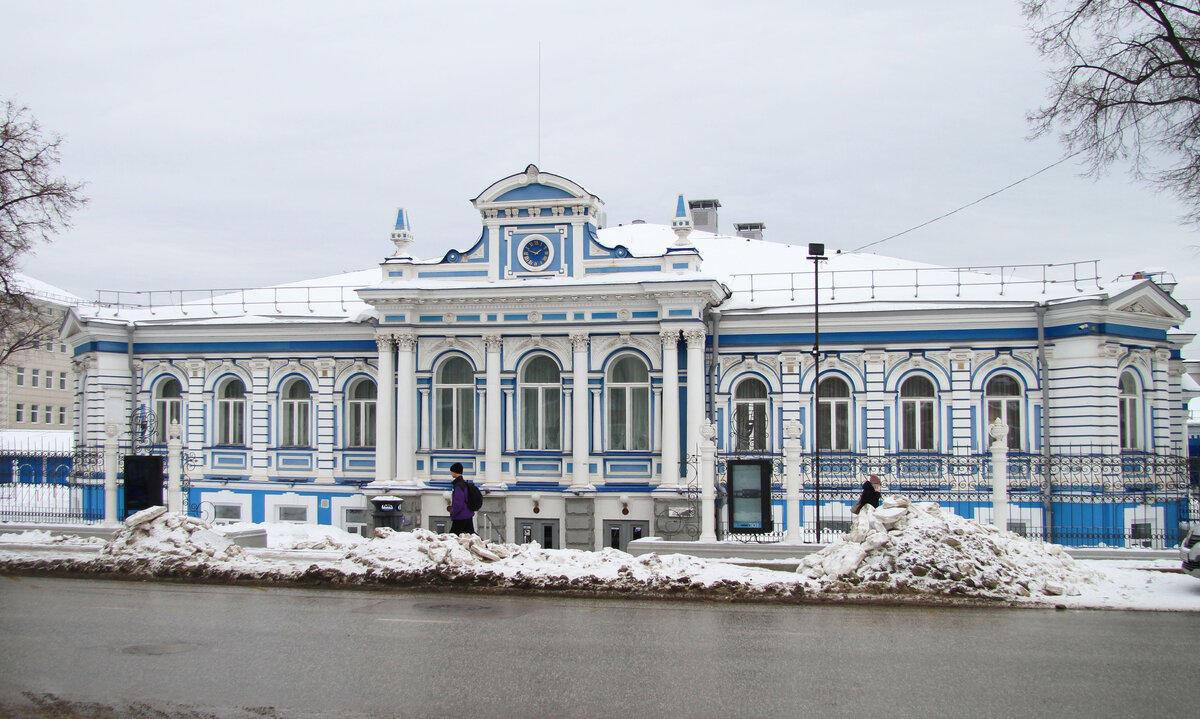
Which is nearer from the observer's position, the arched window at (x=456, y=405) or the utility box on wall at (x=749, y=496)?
the utility box on wall at (x=749, y=496)

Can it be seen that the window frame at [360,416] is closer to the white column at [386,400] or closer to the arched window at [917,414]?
the white column at [386,400]

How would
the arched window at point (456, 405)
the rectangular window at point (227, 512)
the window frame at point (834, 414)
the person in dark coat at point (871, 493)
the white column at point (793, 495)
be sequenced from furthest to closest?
the rectangular window at point (227, 512)
the arched window at point (456, 405)
the window frame at point (834, 414)
the person in dark coat at point (871, 493)
the white column at point (793, 495)

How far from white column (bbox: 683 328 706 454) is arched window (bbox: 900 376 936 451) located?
5123 mm

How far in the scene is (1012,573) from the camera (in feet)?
48.0

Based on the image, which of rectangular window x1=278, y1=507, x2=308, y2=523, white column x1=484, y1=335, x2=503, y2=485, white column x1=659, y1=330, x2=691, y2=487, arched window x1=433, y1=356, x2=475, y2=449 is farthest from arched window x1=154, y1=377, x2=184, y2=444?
white column x1=659, y1=330, x2=691, y2=487

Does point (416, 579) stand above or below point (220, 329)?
below

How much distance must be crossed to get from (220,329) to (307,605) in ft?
57.6

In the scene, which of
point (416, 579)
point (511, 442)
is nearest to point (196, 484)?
point (511, 442)

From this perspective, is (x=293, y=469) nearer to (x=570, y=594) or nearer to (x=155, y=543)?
(x=155, y=543)

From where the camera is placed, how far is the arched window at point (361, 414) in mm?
28828

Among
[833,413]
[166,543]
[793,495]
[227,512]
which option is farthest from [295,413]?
[793,495]

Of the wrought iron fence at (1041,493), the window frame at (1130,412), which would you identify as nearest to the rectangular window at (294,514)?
the wrought iron fence at (1041,493)

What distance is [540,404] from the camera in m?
26.9

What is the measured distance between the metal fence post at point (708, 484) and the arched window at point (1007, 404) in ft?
30.8
